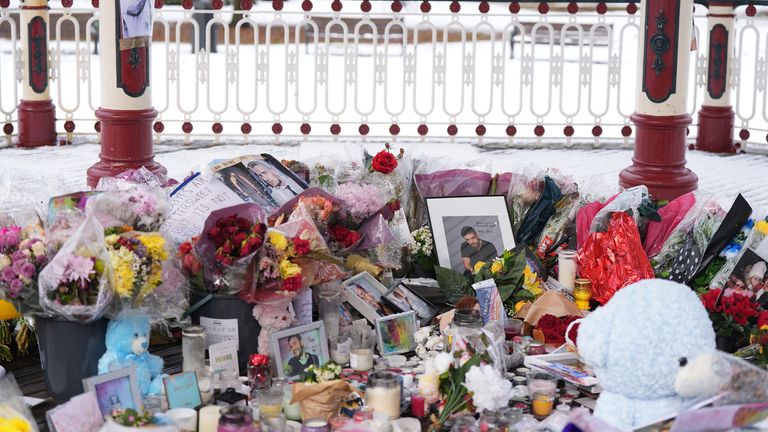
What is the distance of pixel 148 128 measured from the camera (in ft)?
18.7

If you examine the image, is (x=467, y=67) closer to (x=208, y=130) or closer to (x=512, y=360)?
(x=208, y=130)

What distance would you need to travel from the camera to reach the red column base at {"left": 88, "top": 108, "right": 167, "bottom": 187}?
5605 millimetres

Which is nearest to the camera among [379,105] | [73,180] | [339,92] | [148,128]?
[148,128]

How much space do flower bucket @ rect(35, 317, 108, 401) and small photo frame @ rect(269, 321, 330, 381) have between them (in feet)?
1.50

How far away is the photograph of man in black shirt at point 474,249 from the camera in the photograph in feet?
13.6

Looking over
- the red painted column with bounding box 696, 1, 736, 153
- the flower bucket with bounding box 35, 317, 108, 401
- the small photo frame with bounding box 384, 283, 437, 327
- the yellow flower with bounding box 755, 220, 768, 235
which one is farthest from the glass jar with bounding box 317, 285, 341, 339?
the red painted column with bounding box 696, 1, 736, 153

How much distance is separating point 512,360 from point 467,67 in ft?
15.1

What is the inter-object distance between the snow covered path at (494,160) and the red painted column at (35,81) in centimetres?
14

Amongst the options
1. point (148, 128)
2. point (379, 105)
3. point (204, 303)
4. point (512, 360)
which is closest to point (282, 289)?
point (204, 303)

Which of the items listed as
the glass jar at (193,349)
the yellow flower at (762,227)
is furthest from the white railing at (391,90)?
the glass jar at (193,349)

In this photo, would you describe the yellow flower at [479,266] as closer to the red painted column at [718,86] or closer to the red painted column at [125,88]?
the red painted column at [125,88]

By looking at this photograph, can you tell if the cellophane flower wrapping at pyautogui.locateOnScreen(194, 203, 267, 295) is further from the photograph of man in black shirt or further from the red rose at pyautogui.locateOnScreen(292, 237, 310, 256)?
the photograph of man in black shirt

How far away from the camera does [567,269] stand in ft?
13.1

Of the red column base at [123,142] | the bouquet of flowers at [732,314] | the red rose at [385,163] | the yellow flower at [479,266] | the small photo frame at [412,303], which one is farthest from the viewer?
the red column base at [123,142]
